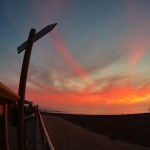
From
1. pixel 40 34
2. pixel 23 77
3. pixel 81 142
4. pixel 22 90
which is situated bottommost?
pixel 81 142

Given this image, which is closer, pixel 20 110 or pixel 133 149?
pixel 20 110

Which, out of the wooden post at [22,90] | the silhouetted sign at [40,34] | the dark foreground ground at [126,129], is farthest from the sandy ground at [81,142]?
the silhouetted sign at [40,34]

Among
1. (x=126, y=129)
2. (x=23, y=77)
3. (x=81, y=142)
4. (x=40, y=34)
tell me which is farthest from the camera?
(x=126, y=129)

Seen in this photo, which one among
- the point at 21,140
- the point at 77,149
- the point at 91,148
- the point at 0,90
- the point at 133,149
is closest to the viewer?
the point at 0,90

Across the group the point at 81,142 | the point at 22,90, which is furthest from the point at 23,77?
the point at 81,142

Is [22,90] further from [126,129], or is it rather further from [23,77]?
[126,129]

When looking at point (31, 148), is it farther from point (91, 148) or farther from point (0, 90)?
point (0, 90)

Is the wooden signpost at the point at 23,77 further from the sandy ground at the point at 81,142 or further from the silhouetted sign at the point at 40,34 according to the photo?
the sandy ground at the point at 81,142

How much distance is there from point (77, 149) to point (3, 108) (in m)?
12.7

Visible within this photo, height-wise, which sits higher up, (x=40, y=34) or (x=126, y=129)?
(x=40, y=34)

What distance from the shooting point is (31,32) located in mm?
6621

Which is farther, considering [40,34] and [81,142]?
[81,142]

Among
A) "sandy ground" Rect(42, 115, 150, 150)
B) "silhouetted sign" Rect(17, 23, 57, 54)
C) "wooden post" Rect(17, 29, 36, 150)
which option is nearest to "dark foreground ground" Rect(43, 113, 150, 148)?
"sandy ground" Rect(42, 115, 150, 150)

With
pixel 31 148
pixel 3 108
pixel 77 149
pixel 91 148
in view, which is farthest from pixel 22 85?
pixel 91 148
